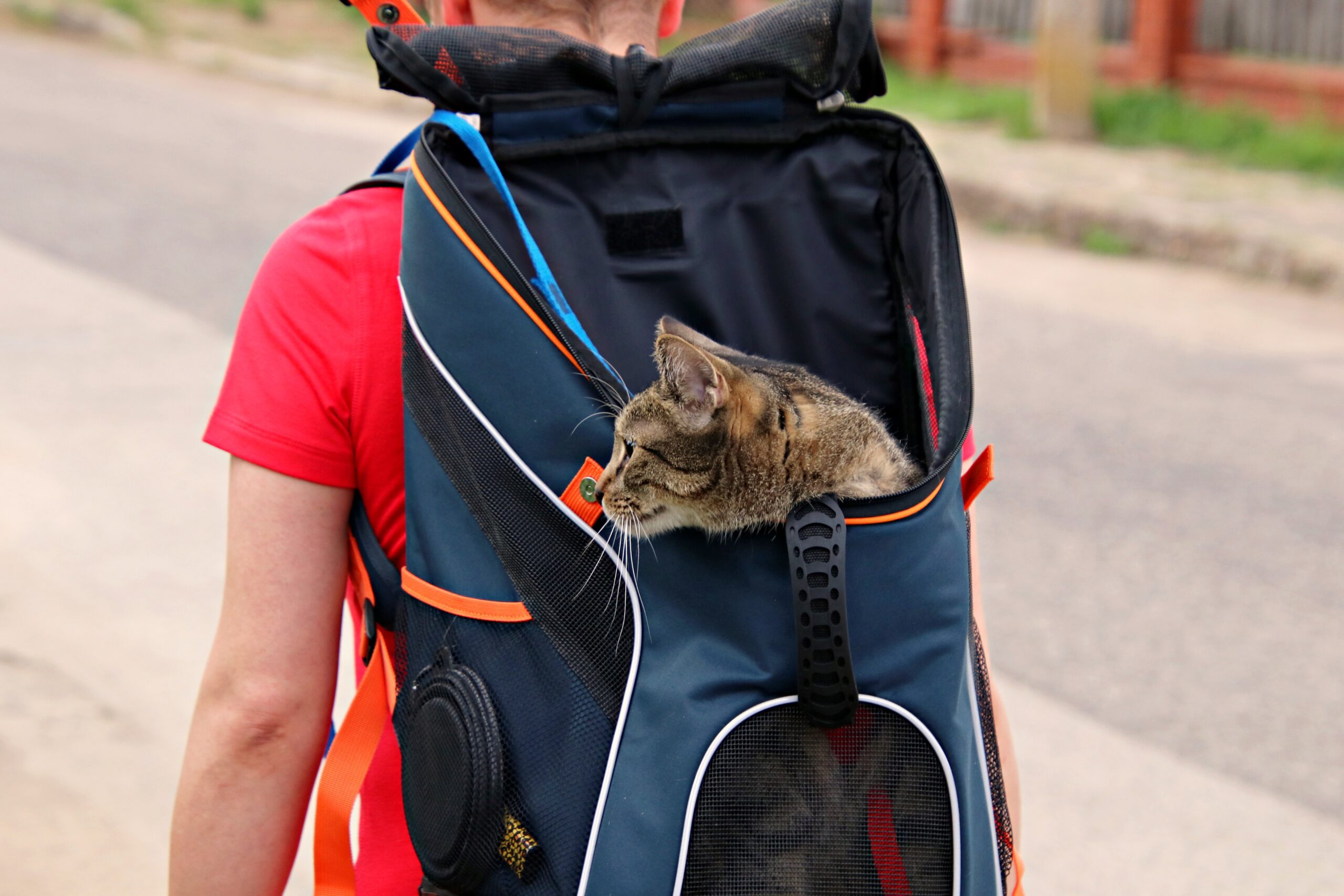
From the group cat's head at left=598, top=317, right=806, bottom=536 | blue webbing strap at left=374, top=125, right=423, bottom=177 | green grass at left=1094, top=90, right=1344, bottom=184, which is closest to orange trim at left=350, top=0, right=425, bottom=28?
blue webbing strap at left=374, top=125, right=423, bottom=177

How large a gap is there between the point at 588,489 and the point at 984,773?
0.46m

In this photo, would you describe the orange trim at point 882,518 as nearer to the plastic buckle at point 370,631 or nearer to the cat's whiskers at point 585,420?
the cat's whiskers at point 585,420

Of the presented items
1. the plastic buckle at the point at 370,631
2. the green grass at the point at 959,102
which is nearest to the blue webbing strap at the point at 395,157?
the plastic buckle at the point at 370,631

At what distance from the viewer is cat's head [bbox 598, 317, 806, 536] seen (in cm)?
127

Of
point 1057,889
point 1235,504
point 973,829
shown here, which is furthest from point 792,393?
point 1235,504

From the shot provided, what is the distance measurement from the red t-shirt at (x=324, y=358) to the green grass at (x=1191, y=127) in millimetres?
9436

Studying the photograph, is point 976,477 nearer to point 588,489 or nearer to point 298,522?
point 588,489

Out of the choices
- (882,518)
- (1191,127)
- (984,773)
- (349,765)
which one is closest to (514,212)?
(882,518)

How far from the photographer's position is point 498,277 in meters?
1.18

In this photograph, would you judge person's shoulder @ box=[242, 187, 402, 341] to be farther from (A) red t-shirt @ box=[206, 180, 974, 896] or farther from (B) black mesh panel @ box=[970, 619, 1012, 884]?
(B) black mesh panel @ box=[970, 619, 1012, 884]

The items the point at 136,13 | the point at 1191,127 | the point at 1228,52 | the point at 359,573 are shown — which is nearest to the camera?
the point at 359,573

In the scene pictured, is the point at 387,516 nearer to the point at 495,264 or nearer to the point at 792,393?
the point at 495,264

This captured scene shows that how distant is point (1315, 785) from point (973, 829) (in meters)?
2.47

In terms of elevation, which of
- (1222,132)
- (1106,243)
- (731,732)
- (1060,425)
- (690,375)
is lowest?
(1060,425)
